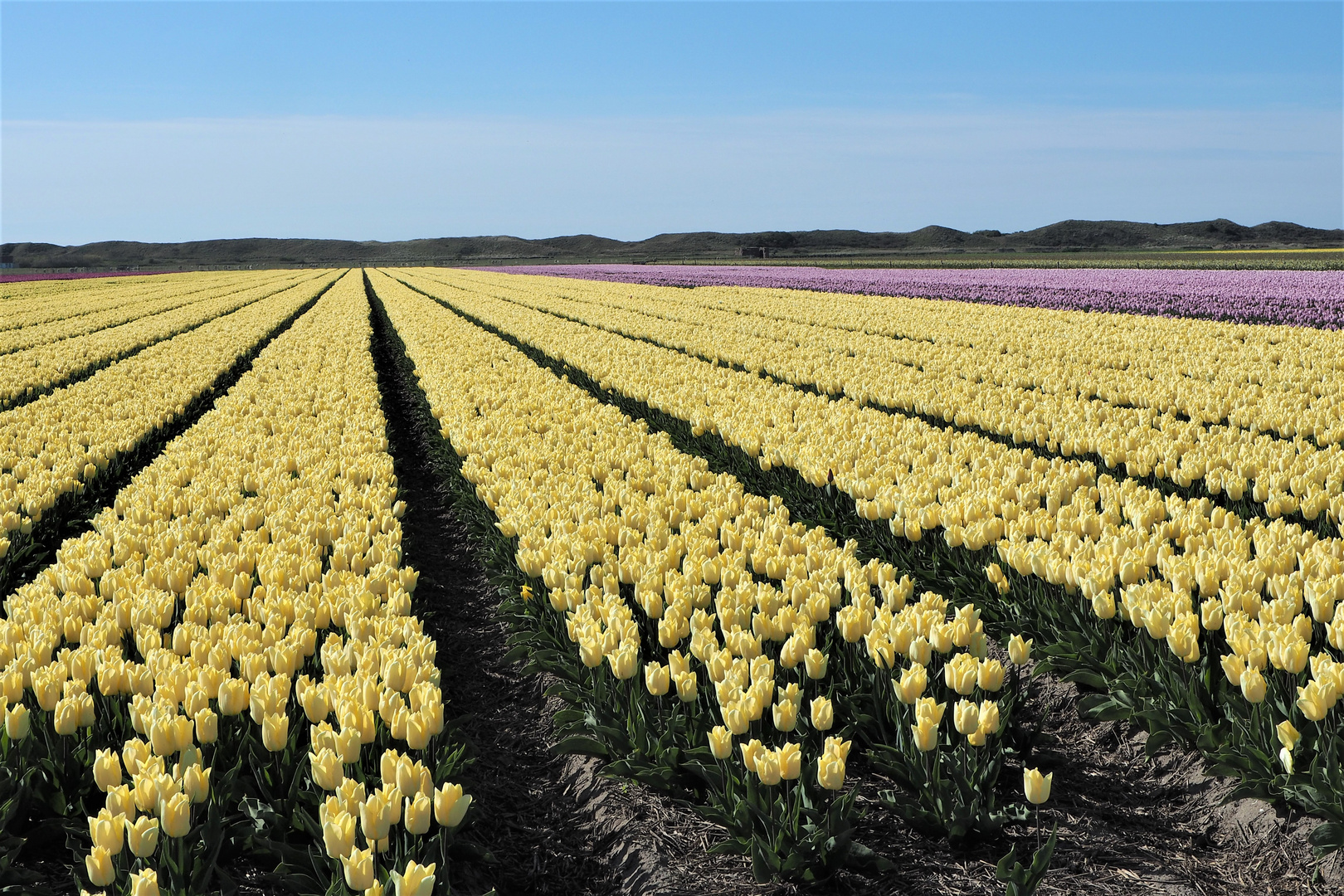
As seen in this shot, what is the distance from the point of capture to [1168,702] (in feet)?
11.6

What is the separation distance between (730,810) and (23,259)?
678ft

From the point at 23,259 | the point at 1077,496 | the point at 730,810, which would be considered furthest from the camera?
the point at 23,259

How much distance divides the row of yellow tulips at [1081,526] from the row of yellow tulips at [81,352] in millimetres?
8949

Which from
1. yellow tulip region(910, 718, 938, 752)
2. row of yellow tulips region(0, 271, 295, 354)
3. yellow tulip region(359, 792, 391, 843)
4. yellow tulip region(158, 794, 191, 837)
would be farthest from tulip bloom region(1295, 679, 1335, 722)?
row of yellow tulips region(0, 271, 295, 354)

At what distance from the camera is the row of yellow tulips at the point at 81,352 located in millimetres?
12164

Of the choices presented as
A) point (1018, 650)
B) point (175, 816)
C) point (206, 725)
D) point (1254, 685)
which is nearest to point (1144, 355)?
point (1018, 650)

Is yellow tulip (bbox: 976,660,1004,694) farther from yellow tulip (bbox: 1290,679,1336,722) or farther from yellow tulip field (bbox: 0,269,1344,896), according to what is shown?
yellow tulip (bbox: 1290,679,1336,722)

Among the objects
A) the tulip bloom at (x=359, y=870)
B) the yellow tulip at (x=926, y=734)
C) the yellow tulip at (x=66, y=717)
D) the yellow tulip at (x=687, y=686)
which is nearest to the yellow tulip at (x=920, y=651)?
the yellow tulip at (x=926, y=734)

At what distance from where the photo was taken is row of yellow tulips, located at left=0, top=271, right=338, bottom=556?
6363 millimetres

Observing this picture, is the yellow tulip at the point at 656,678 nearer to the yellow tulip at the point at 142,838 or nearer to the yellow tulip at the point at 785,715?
the yellow tulip at the point at 785,715

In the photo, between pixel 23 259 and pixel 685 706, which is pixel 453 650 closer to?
pixel 685 706

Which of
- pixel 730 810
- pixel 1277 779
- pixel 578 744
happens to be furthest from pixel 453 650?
pixel 1277 779

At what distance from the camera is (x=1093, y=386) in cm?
1008

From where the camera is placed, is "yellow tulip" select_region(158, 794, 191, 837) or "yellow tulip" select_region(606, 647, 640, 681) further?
"yellow tulip" select_region(606, 647, 640, 681)
